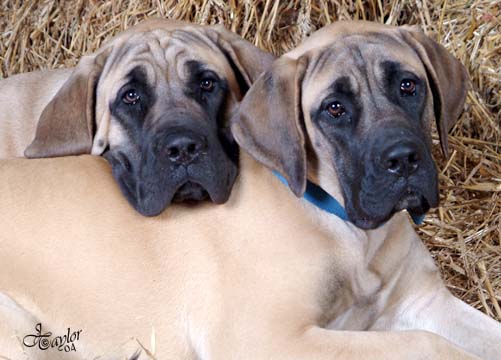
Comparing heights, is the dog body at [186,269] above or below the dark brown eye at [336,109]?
below

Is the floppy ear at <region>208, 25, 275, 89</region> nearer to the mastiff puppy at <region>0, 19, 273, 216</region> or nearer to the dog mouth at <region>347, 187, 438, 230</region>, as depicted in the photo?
the mastiff puppy at <region>0, 19, 273, 216</region>

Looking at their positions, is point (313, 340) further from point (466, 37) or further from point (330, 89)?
point (466, 37)

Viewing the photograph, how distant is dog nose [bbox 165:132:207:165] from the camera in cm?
331

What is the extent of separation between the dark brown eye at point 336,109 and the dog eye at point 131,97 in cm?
80

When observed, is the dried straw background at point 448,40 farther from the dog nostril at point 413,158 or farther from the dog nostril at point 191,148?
the dog nostril at point 191,148

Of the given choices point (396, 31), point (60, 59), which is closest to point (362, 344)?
point (396, 31)

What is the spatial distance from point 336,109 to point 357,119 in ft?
0.27

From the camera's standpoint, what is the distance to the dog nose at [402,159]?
118 inches

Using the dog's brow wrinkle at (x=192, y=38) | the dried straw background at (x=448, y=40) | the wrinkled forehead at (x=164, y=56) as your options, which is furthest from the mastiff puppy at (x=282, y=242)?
the dried straw background at (x=448, y=40)

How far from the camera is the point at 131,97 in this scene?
367 centimetres

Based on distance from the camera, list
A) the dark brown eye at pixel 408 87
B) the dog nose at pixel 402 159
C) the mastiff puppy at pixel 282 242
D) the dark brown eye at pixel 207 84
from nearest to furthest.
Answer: the dog nose at pixel 402 159 → the mastiff puppy at pixel 282 242 → the dark brown eye at pixel 408 87 → the dark brown eye at pixel 207 84

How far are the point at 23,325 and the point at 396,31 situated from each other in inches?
62.5

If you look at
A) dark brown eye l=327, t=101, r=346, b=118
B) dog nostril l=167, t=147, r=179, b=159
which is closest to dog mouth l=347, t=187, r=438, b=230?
dark brown eye l=327, t=101, r=346, b=118
